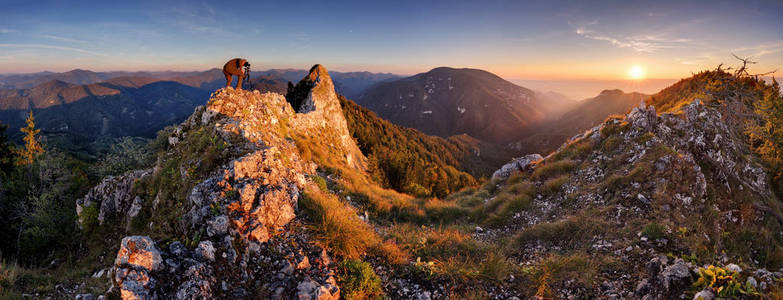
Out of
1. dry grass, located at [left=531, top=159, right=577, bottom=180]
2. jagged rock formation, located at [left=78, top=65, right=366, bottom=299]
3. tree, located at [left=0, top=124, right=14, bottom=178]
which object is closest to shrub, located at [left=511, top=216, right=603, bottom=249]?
dry grass, located at [left=531, top=159, right=577, bottom=180]

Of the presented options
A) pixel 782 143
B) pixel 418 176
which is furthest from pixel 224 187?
pixel 418 176

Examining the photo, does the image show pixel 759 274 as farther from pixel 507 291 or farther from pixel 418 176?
pixel 418 176

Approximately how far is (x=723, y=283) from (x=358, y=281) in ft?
22.9

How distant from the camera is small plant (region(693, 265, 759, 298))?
4.89 meters

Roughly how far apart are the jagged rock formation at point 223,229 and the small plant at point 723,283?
276 inches

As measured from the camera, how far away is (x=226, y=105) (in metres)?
12.0

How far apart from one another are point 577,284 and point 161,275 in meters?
8.88

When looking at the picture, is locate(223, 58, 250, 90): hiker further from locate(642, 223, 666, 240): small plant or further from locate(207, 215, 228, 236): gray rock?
locate(642, 223, 666, 240): small plant

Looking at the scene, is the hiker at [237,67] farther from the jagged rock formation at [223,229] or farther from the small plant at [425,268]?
the small plant at [425,268]

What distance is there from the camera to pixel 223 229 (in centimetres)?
612

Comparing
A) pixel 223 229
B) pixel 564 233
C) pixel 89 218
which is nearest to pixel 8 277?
pixel 223 229

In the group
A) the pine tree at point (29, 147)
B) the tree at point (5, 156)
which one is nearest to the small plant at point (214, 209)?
the pine tree at point (29, 147)

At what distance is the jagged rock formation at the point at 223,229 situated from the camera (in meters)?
5.02

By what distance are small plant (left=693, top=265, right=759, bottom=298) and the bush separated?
20.3ft
